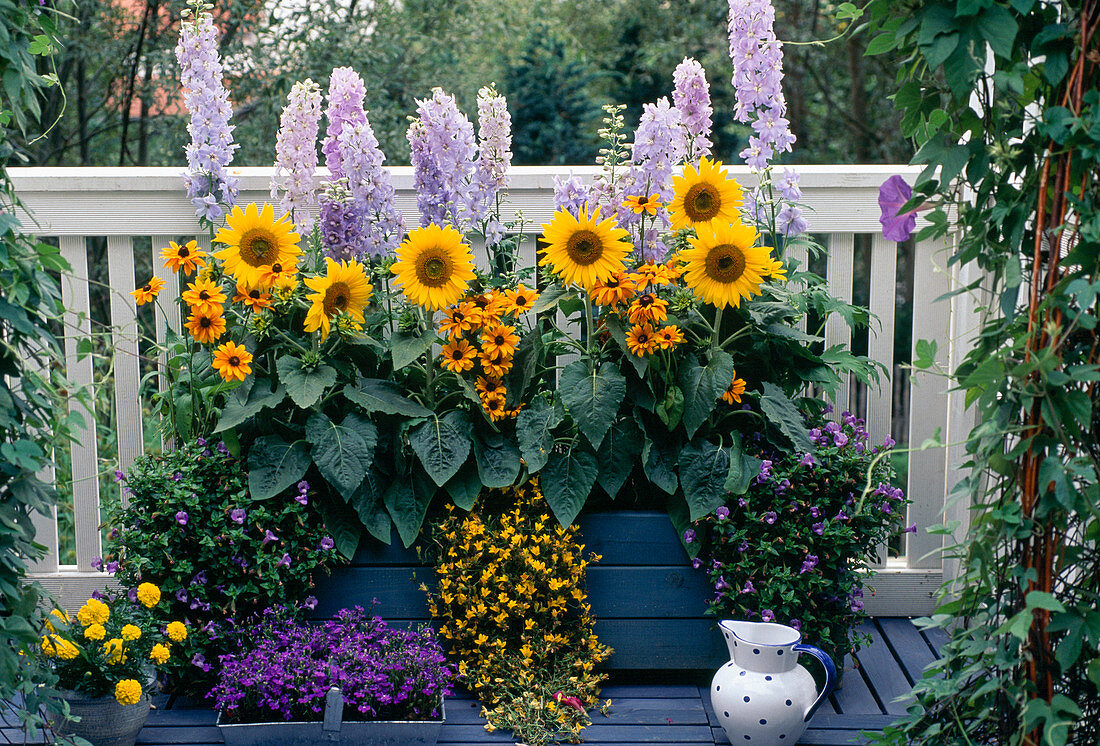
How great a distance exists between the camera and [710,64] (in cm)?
795

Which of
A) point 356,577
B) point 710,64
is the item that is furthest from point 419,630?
point 710,64

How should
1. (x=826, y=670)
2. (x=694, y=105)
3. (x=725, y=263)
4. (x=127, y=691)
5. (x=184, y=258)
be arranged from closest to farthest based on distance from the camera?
(x=127, y=691)
(x=826, y=670)
(x=725, y=263)
(x=184, y=258)
(x=694, y=105)

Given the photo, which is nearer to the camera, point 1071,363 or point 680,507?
point 1071,363

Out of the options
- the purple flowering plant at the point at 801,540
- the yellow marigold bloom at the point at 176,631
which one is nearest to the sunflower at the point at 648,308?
the purple flowering plant at the point at 801,540

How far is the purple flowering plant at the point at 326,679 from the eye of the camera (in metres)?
2.04

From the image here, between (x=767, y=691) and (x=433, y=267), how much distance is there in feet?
3.56

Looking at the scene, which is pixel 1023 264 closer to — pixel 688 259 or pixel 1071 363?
pixel 1071 363

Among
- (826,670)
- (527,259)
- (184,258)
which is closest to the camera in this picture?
(826,670)

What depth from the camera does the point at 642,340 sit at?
2303mm

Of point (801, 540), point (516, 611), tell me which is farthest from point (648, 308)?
point (516, 611)

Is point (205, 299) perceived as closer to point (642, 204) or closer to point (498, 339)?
point (498, 339)

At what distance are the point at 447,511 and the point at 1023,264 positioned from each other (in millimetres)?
1271

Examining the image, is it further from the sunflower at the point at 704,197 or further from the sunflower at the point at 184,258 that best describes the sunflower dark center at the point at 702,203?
the sunflower at the point at 184,258

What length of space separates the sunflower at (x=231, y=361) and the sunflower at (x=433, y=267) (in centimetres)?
36
